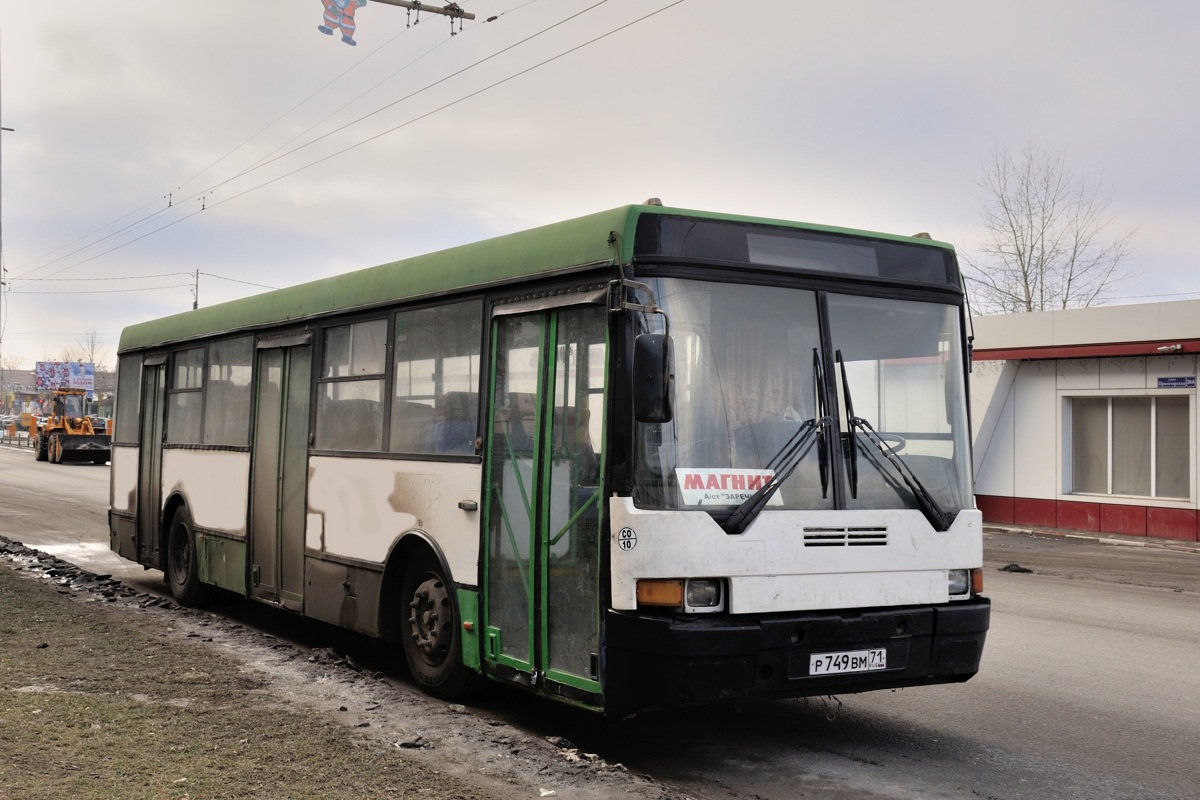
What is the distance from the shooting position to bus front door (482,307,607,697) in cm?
623

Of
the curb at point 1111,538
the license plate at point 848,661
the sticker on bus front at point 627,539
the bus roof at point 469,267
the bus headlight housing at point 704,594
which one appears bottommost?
the curb at point 1111,538

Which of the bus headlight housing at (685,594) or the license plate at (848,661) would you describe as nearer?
the bus headlight housing at (685,594)

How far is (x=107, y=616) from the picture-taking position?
33.8ft

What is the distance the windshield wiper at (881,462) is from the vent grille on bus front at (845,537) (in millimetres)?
194

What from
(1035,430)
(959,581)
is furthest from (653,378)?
(1035,430)

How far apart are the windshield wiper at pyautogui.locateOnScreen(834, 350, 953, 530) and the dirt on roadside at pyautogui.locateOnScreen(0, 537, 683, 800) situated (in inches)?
78.3

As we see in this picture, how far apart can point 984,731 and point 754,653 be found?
2035 millimetres

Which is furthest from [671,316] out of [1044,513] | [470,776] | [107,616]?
[1044,513]

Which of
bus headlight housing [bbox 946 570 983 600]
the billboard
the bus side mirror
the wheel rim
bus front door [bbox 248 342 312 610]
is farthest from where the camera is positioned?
the billboard

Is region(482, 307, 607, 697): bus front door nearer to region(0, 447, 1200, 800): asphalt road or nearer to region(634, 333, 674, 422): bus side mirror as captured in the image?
region(634, 333, 674, 422): bus side mirror

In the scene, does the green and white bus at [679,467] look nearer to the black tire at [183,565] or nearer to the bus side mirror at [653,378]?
the bus side mirror at [653,378]

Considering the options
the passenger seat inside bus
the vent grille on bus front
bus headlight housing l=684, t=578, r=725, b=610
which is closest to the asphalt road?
bus headlight housing l=684, t=578, r=725, b=610

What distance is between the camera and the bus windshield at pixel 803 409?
602cm

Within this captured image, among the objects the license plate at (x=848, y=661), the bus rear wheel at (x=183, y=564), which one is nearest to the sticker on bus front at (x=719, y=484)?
the license plate at (x=848, y=661)
